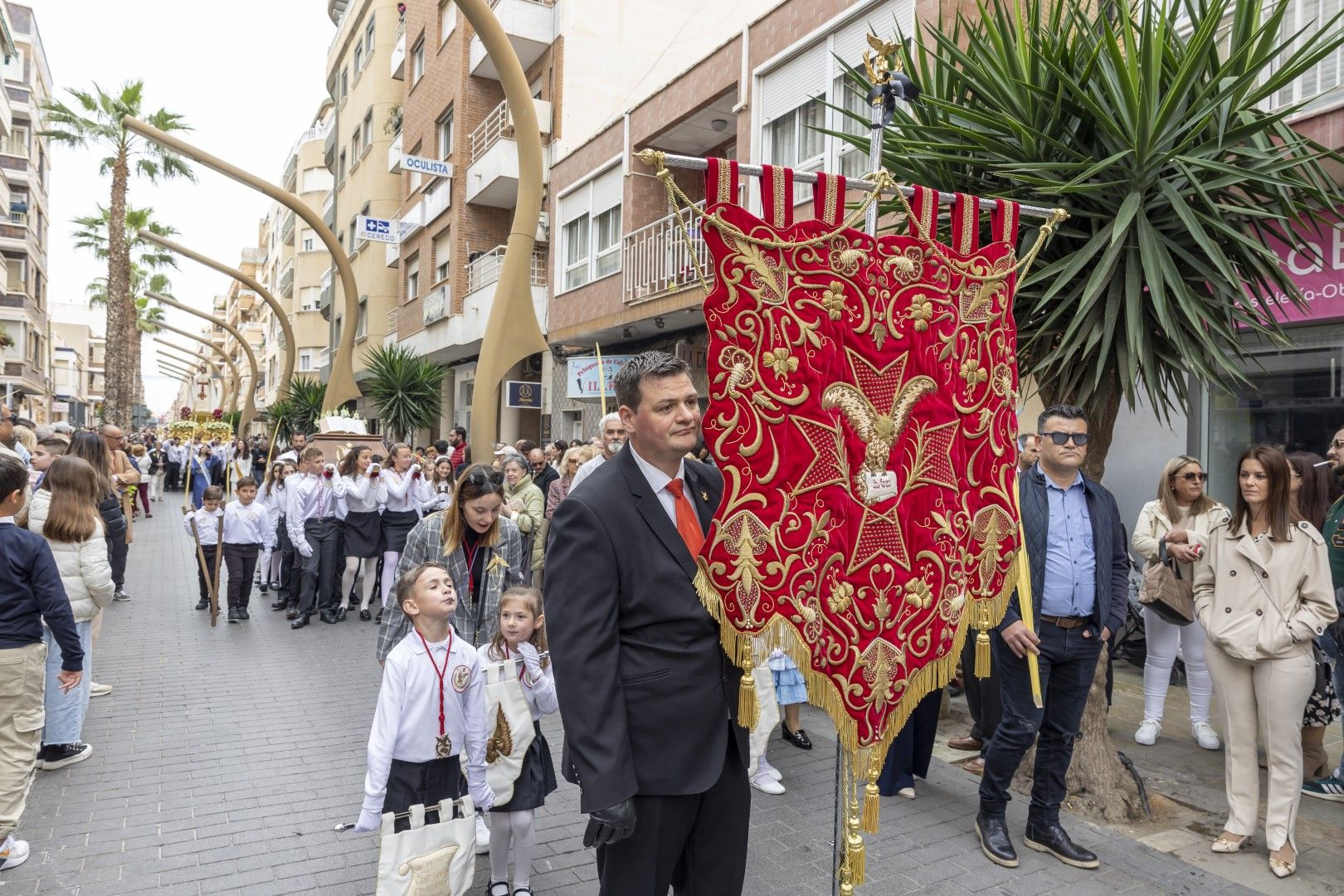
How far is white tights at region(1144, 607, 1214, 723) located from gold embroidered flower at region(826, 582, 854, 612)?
14.4 feet

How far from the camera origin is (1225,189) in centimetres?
513

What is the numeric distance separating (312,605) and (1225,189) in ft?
31.4

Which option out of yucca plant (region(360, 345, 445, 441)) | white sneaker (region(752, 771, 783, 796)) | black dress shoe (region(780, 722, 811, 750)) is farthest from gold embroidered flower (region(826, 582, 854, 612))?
yucca plant (region(360, 345, 445, 441))

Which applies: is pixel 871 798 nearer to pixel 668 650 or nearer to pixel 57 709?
pixel 668 650

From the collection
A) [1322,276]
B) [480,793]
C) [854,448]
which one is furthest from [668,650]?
[1322,276]

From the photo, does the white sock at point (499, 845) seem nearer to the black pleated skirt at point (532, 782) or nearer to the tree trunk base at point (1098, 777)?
the black pleated skirt at point (532, 782)

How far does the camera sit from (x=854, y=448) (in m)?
3.04

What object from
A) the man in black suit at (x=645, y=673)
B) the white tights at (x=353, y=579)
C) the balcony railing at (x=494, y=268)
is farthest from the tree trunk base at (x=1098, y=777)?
the balcony railing at (x=494, y=268)

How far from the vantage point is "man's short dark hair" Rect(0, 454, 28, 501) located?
440 cm

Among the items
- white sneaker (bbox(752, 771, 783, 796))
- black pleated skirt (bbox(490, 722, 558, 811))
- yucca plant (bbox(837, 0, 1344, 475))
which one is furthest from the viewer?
white sneaker (bbox(752, 771, 783, 796))

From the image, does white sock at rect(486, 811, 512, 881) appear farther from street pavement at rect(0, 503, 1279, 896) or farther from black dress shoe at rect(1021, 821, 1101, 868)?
black dress shoe at rect(1021, 821, 1101, 868)

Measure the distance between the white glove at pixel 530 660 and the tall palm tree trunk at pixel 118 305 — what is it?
1260 inches

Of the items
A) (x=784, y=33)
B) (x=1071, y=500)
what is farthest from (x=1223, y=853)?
(x=784, y=33)

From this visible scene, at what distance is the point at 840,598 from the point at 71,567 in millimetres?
4889
